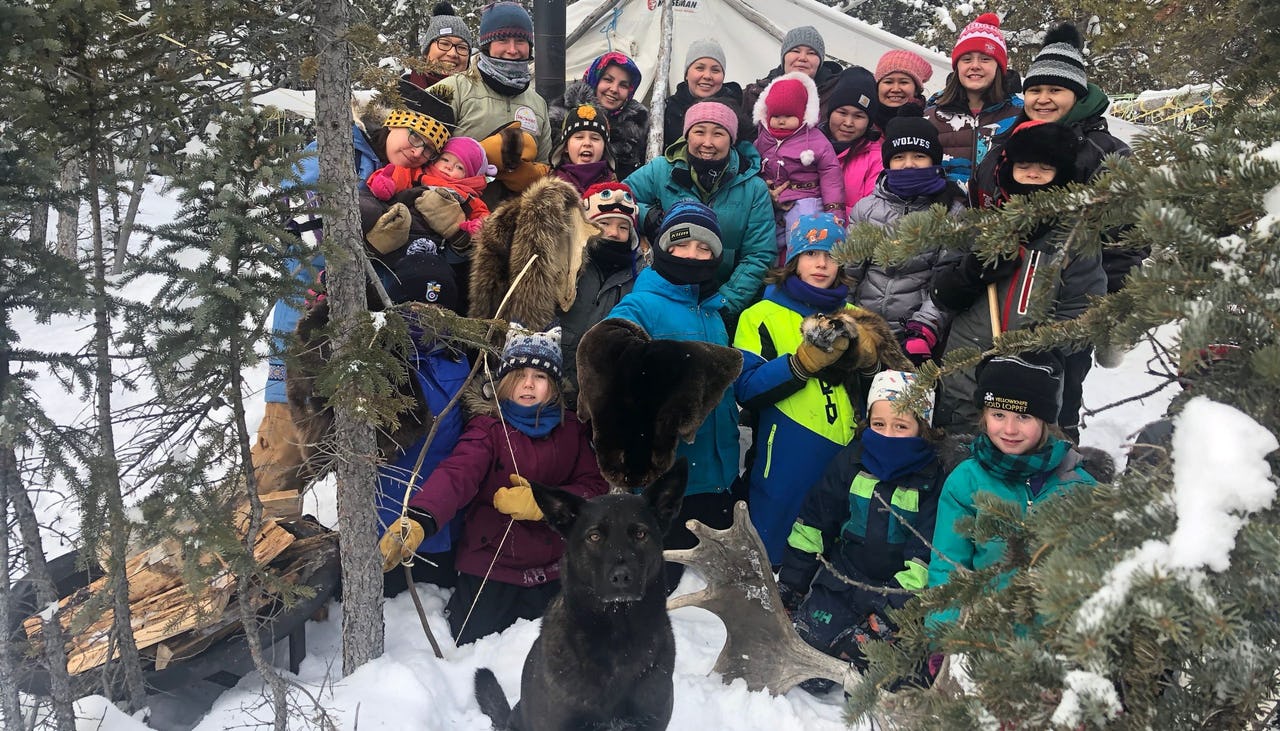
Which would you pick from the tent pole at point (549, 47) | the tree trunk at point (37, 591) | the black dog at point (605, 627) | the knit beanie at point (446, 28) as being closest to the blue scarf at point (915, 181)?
the black dog at point (605, 627)

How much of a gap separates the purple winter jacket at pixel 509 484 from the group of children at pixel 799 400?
11 mm

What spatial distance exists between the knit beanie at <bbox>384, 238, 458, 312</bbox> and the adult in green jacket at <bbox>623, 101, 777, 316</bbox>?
4.90 ft

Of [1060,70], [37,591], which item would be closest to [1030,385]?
[1060,70]

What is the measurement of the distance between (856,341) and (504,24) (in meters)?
3.62

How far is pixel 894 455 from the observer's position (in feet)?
12.8

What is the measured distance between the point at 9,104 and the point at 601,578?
264 cm

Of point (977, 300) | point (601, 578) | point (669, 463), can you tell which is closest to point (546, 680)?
point (601, 578)

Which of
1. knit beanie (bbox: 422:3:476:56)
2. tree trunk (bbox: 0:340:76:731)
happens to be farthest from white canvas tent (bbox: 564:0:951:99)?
tree trunk (bbox: 0:340:76:731)

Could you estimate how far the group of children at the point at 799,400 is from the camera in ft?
12.3

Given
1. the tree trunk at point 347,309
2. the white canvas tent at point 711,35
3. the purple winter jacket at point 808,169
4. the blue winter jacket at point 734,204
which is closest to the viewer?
the tree trunk at point 347,309

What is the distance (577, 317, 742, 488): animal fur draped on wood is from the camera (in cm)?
416

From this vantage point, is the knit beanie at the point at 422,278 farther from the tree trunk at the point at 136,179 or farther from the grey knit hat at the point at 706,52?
the grey knit hat at the point at 706,52

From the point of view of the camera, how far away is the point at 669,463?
4.22 m

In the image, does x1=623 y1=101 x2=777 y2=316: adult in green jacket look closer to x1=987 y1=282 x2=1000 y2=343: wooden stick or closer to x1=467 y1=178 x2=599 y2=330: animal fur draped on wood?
x1=467 y1=178 x2=599 y2=330: animal fur draped on wood
